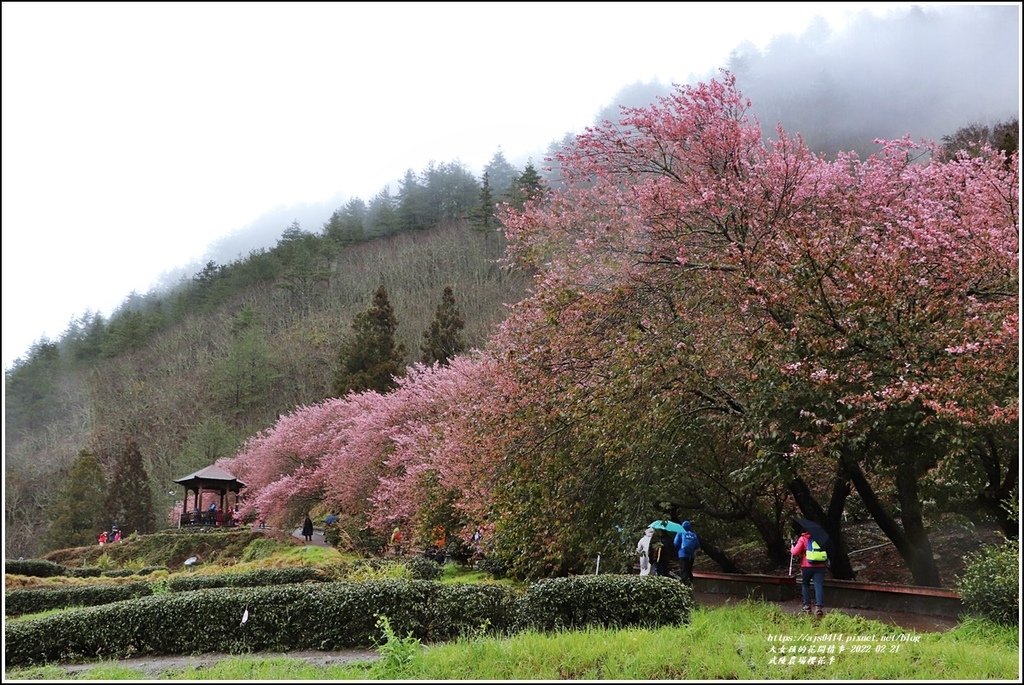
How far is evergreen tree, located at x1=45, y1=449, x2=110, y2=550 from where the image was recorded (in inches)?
1581

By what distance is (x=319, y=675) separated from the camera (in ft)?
20.6

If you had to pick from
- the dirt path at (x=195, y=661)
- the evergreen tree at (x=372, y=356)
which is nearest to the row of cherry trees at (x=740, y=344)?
the dirt path at (x=195, y=661)

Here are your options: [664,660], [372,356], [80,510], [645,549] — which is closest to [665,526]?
[645,549]

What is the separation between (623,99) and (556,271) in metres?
3.38

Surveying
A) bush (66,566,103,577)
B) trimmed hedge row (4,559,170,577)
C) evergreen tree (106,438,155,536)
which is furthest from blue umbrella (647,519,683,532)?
evergreen tree (106,438,155,536)

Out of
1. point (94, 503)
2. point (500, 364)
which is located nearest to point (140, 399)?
point (94, 503)

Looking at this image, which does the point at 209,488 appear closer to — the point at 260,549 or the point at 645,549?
the point at 260,549

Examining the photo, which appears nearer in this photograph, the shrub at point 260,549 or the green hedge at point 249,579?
the green hedge at point 249,579

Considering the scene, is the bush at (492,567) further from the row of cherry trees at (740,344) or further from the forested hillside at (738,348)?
the row of cherry trees at (740,344)

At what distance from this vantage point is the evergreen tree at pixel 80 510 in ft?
132

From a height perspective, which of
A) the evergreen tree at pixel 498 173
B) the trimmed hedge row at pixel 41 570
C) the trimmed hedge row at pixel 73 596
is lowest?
the trimmed hedge row at pixel 41 570

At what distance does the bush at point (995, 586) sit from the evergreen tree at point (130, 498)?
4170 cm

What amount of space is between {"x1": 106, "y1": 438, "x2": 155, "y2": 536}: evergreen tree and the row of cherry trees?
111 feet

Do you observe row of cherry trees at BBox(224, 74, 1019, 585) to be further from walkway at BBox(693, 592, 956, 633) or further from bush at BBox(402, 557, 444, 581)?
bush at BBox(402, 557, 444, 581)
